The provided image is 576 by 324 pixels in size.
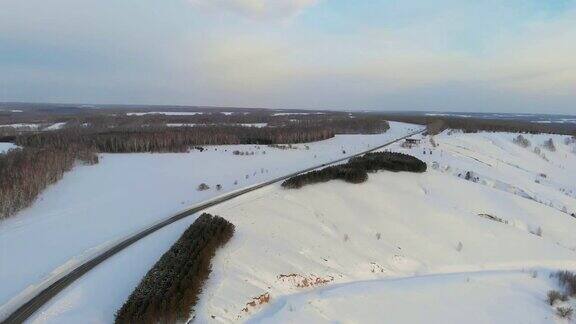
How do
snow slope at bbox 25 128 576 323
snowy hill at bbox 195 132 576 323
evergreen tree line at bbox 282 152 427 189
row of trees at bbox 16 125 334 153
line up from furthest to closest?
1. row of trees at bbox 16 125 334 153
2. evergreen tree line at bbox 282 152 427 189
3. snowy hill at bbox 195 132 576 323
4. snow slope at bbox 25 128 576 323

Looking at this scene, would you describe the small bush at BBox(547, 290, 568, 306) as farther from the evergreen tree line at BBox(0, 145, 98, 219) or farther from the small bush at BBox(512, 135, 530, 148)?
the small bush at BBox(512, 135, 530, 148)

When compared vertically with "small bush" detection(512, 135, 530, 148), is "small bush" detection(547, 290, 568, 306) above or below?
below

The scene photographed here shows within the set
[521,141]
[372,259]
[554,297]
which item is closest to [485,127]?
[521,141]

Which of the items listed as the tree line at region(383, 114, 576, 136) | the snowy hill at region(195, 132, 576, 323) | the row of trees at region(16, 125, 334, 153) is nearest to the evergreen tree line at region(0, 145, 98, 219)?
the snowy hill at region(195, 132, 576, 323)

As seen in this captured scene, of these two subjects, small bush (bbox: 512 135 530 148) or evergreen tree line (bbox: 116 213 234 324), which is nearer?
evergreen tree line (bbox: 116 213 234 324)

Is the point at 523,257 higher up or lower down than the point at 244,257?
lower down

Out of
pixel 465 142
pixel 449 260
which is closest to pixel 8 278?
pixel 449 260

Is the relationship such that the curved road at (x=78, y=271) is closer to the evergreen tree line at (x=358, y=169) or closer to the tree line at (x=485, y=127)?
the evergreen tree line at (x=358, y=169)

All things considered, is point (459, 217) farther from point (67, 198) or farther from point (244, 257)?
point (67, 198)
